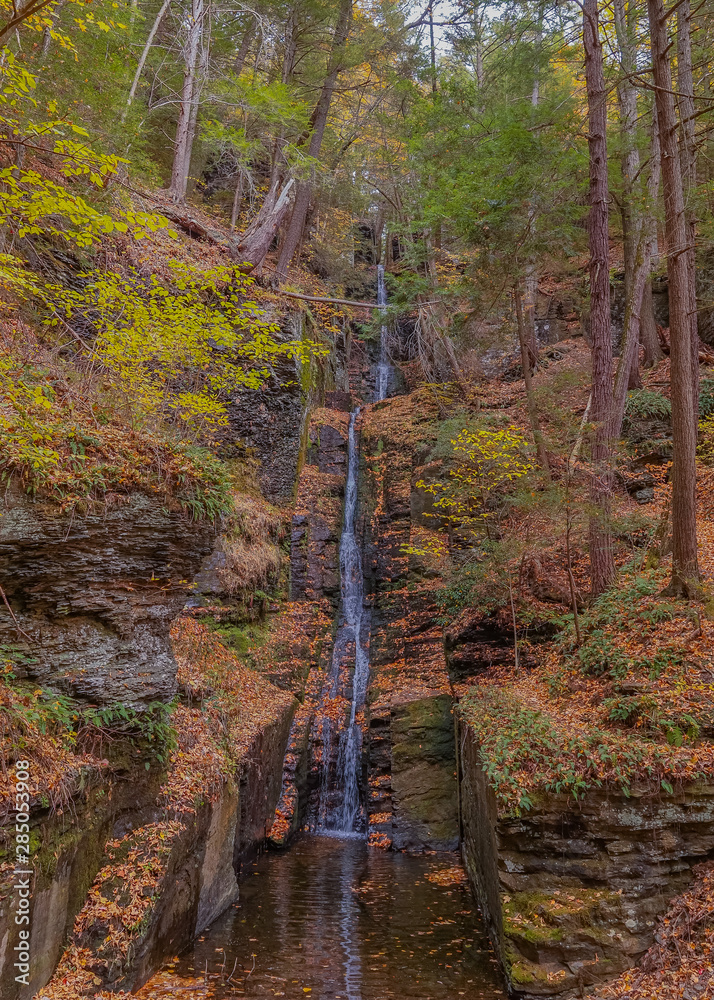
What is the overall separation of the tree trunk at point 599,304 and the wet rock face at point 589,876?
4.00 m

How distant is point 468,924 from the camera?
6.64m

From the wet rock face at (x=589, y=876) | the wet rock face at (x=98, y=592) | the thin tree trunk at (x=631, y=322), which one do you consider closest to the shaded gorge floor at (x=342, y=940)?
the wet rock face at (x=589, y=876)

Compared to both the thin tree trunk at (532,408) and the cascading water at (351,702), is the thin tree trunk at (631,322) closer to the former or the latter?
the thin tree trunk at (532,408)

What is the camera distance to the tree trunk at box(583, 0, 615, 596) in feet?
29.1

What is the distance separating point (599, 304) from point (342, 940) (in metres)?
9.74

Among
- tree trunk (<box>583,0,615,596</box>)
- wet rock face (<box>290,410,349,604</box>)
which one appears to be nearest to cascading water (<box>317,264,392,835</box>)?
wet rock face (<box>290,410,349,604</box>)

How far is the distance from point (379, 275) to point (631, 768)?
2222 cm

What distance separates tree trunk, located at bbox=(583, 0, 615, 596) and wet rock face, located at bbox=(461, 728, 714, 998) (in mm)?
4005

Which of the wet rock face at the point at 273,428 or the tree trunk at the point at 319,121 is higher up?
the tree trunk at the point at 319,121

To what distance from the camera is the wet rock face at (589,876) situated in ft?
16.4

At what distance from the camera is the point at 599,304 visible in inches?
370

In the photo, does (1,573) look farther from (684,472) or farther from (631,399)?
(631,399)

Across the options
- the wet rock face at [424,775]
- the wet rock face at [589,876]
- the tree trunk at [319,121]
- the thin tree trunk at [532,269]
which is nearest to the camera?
the wet rock face at [589,876]

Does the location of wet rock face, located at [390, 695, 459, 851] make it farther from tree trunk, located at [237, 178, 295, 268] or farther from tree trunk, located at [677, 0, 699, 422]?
tree trunk, located at [237, 178, 295, 268]
